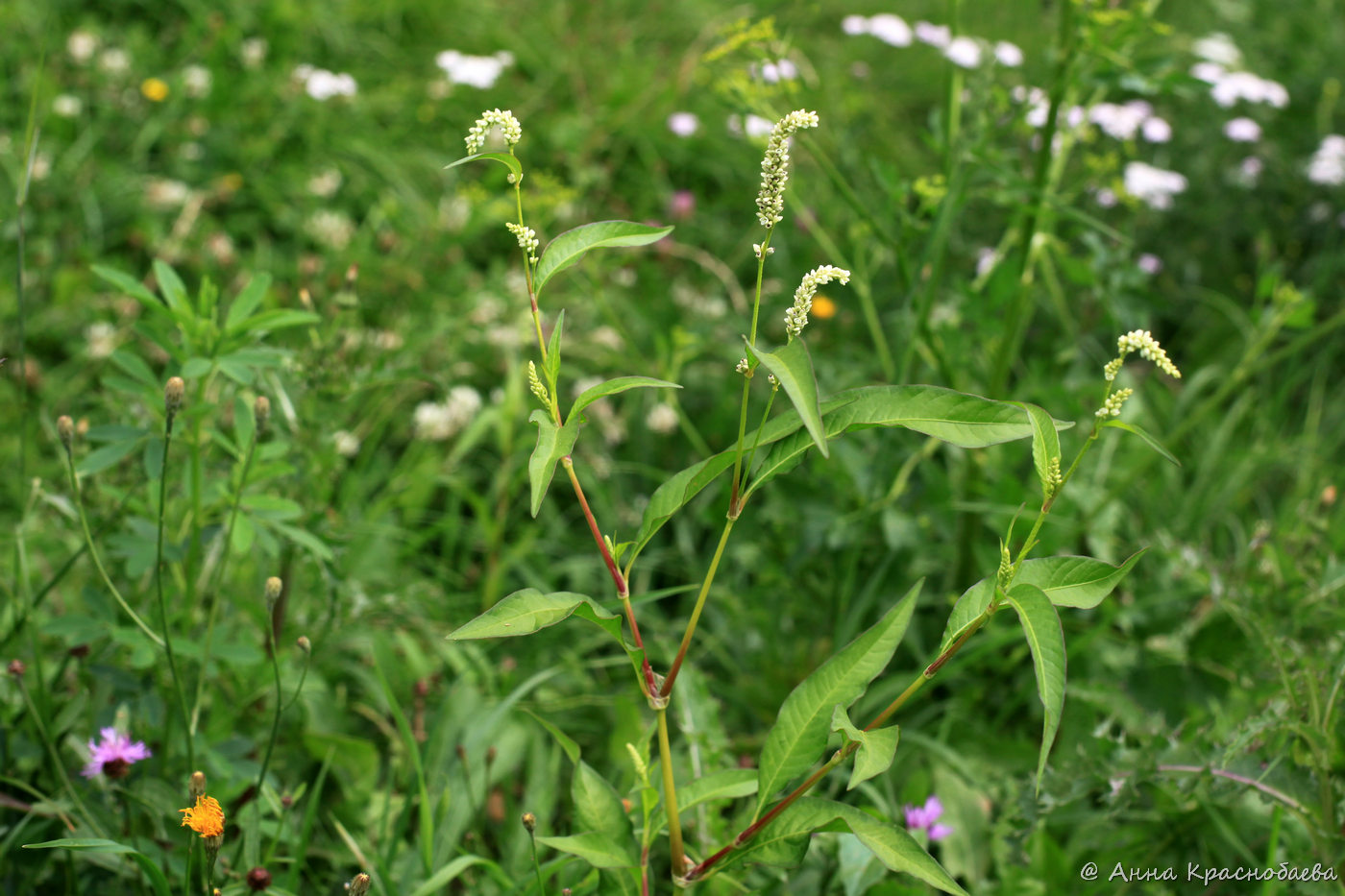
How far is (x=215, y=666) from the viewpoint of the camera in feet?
4.58

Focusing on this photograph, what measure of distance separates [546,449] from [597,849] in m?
0.42

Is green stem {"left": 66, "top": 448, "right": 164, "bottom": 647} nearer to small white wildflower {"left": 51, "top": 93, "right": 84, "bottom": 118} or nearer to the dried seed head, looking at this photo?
the dried seed head

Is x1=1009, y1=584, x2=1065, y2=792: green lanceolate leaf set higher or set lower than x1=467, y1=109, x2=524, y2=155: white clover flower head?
lower

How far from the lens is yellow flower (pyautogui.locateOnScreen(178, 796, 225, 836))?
0.97m

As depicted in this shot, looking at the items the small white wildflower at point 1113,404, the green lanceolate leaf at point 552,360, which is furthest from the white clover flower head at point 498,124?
the small white wildflower at point 1113,404

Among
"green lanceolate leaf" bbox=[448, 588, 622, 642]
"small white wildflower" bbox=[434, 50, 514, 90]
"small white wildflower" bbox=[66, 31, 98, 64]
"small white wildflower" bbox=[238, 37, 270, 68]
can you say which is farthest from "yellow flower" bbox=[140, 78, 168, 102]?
"green lanceolate leaf" bbox=[448, 588, 622, 642]

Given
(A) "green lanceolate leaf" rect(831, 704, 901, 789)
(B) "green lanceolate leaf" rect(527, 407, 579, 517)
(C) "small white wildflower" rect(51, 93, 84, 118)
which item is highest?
(B) "green lanceolate leaf" rect(527, 407, 579, 517)

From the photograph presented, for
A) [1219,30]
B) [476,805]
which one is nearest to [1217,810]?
[476,805]

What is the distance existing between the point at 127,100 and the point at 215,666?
2495mm

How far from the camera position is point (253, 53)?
11.2 feet

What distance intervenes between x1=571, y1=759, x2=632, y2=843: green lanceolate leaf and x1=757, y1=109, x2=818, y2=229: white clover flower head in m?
0.59

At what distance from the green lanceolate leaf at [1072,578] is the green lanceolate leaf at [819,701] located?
0.12 m

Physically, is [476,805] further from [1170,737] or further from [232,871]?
[1170,737]

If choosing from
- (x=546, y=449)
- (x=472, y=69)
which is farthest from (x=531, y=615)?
(x=472, y=69)
